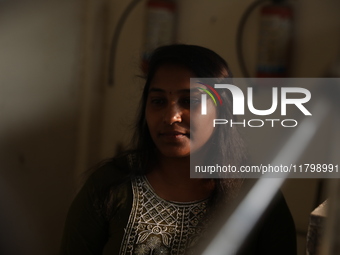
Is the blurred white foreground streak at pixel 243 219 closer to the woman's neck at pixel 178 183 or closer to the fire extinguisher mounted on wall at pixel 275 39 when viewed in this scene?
the woman's neck at pixel 178 183

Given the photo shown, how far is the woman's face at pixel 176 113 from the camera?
74 cm

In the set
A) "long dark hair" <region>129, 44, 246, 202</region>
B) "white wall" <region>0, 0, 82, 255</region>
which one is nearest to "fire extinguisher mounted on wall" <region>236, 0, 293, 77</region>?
"long dark hair" <region>129, 44, 246, 202</region>

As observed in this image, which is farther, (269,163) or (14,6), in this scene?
(14,6)

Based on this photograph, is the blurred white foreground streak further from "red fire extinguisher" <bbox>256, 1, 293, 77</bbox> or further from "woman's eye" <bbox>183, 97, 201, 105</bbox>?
"red fire extinguisher" <bbox>256, 1, 293, 77</bbox>

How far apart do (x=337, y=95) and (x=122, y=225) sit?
0.52m

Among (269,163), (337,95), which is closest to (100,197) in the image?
(269,163)

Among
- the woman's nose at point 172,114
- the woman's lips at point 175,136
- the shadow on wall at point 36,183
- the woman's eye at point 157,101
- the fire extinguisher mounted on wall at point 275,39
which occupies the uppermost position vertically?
the fire extinguisher mounted on wall at point 275,39

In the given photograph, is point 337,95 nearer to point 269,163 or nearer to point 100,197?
point 269,163

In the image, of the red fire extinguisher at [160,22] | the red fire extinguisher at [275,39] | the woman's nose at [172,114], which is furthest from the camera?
the red fire extinguisher at [160,22]

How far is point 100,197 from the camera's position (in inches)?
30.6

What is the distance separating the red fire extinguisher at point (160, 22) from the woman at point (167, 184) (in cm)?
51

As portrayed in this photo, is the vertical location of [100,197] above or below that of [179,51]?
below

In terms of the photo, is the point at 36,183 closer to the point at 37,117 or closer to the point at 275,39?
the point at 37,117

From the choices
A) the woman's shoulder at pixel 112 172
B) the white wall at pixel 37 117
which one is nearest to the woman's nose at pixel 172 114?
the woman's shoulder at pixel 112 172
